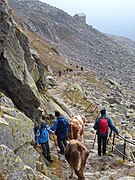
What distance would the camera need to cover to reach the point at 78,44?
109 metres

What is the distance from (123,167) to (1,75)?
681cm

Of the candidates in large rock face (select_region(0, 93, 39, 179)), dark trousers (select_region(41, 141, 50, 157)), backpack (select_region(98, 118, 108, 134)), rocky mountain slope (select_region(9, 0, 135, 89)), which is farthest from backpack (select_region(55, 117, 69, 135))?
rocky mountain slope (select_region(9, 0, 135, 89))

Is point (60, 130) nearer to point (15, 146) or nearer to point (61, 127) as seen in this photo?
point (61, 127)

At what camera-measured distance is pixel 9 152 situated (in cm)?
830

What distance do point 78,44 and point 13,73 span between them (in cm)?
9613

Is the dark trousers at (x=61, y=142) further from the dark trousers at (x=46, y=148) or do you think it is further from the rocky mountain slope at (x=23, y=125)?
the dark trousers at (x=46, y=148)

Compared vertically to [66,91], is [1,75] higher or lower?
higher

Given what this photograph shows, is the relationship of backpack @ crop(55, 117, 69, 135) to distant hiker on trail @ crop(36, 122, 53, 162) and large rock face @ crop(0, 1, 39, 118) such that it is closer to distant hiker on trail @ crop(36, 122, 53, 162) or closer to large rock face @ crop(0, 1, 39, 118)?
distant hiker on trail @ crop(36, 122, 53, 162)

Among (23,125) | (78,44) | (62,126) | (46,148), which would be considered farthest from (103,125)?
(78,44)

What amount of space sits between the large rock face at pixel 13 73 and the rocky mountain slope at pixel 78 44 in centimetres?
5152

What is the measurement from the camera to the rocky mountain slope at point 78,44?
83812mm

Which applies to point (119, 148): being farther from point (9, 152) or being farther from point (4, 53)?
point (9, 152)

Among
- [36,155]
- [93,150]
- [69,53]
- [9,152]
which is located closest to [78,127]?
[93,150]

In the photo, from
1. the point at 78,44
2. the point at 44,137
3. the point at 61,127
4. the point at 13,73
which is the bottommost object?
the point at 44,137
